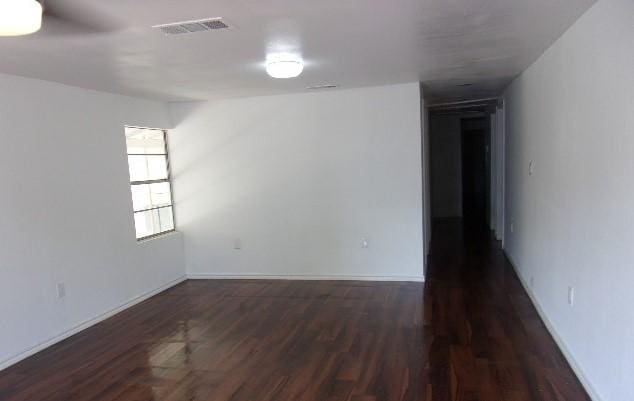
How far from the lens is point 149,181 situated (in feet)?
17.1

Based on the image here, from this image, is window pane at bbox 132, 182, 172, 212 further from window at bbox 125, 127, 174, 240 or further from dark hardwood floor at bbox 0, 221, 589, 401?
dark hardwood floor at bbox 0, 221, 589, 401

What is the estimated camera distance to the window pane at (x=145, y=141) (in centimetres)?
497

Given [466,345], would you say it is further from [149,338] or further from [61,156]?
[61,156]

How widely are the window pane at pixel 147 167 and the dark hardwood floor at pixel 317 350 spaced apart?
141 centimetres

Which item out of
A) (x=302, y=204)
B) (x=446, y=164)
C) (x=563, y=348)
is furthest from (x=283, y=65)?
(x=446, y=164)

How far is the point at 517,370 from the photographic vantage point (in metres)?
2.90

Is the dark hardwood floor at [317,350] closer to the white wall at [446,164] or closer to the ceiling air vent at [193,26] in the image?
the ceiling air vent at [193,26]

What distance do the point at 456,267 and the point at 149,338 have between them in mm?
3678

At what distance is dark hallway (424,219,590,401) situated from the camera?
8.79 ft

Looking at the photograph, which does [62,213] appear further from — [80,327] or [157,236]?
[157,236]

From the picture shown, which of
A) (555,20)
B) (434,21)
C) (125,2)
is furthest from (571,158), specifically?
(125,2)

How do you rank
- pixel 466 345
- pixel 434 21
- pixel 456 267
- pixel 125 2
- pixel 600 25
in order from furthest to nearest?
pixel 456 267 → pixel 466 345 → pixel 434 21 → pixel 600 25 → pixel 125 2

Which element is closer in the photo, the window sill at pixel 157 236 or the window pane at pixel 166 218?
the window sill at pixel 157 236

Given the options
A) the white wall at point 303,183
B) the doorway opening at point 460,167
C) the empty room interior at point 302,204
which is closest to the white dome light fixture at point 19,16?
the empty room interior at point 302,204
